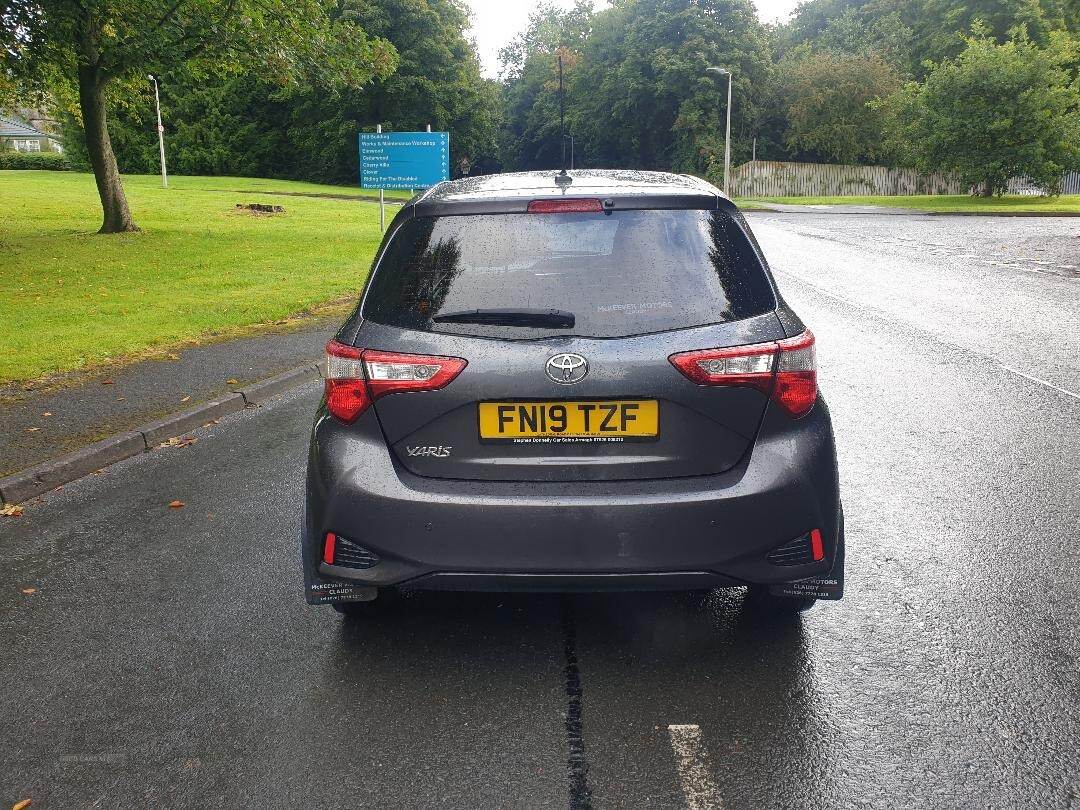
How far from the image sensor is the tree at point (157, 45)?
18.0m

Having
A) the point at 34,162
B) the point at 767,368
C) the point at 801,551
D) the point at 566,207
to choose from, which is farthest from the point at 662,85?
the point at 801,551

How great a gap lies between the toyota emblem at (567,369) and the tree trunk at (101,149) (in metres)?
21.0

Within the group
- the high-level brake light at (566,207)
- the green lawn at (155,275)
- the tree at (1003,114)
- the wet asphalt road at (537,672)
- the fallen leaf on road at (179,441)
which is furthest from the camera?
the tree at (1003,114)

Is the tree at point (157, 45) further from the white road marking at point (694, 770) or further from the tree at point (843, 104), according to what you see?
the tree at point (843, 104)

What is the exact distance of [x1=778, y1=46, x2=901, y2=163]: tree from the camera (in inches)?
2301

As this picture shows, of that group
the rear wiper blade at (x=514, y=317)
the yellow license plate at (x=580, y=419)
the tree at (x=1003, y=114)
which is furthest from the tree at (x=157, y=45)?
the tree at (x=1003, y=114)

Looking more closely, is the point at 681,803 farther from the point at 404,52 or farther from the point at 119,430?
the point at 404,52

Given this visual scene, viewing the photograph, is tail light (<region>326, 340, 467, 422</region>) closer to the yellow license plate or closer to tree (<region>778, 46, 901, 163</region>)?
the yellow license plate

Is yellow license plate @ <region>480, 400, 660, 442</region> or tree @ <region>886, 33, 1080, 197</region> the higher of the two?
tree @ <region>886, 33, 1080, 197</region>

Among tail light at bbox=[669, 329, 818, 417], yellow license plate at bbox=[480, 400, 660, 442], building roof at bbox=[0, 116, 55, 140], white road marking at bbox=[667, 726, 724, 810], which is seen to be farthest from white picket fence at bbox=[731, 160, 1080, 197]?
building roof at bbox=[0, 116, 55, 140]

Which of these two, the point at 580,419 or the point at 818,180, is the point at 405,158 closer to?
the point at 580,419

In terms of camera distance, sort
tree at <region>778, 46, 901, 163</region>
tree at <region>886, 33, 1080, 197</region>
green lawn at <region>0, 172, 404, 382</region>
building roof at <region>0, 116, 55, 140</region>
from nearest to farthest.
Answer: green lawn at <region>0, 172, 404, 382</region> → tree at <region>886, 33, 1080, 197</region> → tree at <region>778, 46, 901, 163</region> → building roof at <region>0, 116, 55, 140</region>

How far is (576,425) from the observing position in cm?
305

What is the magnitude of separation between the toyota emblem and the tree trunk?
21.0 metres
